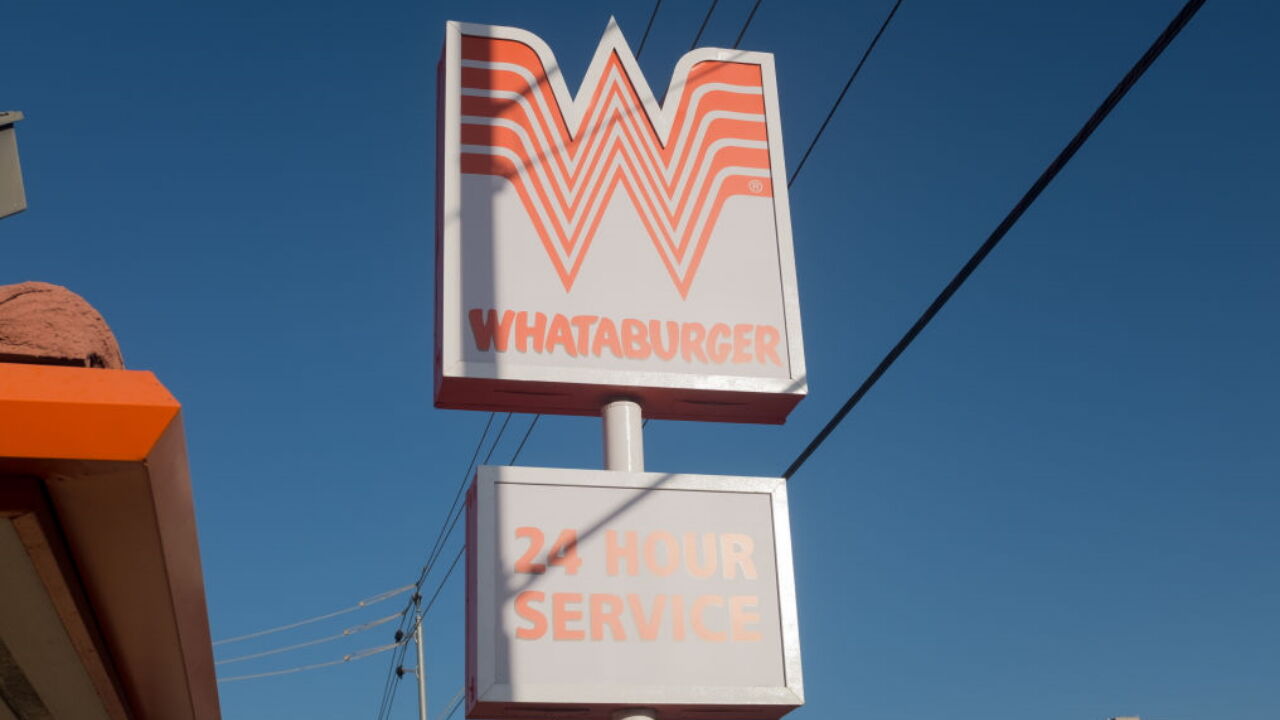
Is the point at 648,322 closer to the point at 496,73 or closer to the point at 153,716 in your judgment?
the point at 496,73

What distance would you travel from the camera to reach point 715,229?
7.00m

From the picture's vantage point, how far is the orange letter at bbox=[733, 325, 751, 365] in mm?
6676

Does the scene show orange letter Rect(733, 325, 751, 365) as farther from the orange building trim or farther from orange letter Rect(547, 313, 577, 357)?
the orange building trim

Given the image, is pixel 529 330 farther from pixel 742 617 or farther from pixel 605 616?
pixel 742 617

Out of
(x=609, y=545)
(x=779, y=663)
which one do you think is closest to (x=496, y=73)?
(x=609, y=545)

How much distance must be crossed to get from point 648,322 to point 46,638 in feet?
12.0

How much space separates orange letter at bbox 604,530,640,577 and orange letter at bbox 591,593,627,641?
0.42 ft

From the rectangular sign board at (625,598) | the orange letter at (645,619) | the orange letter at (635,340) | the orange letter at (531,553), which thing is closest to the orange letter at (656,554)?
the rectangular sign board at (625,598)

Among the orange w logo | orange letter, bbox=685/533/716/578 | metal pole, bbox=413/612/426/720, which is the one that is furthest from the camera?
metal pole, bbox=413/612/426/720

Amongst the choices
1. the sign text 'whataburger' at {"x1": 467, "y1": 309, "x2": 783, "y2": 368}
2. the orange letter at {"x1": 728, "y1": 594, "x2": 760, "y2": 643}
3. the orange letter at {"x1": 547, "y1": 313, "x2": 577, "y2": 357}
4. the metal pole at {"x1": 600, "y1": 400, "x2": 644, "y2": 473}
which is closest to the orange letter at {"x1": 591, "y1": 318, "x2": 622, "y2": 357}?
the sign text 'whataburger' at {"x1": 467, "y1": 309, "x2": 783, "y2": 368}

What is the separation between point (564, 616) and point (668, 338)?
1.59m

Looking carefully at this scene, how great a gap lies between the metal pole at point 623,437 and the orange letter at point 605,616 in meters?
0.73

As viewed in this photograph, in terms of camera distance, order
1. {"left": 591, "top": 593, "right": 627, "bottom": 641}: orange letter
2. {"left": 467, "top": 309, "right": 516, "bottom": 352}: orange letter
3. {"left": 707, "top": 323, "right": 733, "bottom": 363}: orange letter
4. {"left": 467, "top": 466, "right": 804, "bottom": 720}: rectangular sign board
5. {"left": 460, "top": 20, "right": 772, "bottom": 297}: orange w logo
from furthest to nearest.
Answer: {"left": 460, "top": 20, "right": 772, "bottom": 297}: orange w logo → {"left": 707, "top": 323, "right": 733, "bottom": 363}: orange letter → {"left": 467, "top": 309, "right": 516, "bottom": 352}: orange letter → {"left": 591, "top": 593, "right": 627, "bottom": 641}: orange letter → {"left": 467, "top": 466, "right": 804, "bottom": 720}: rectangular sign board

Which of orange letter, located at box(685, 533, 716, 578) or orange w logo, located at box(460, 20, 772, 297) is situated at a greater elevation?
orange w logo, located at box(460, 20, 772, 297)
